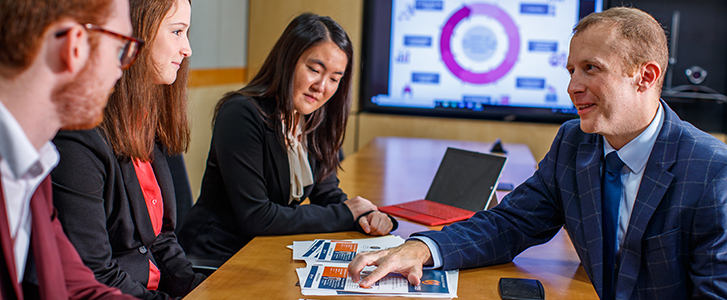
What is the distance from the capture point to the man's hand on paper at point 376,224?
63.2 inches

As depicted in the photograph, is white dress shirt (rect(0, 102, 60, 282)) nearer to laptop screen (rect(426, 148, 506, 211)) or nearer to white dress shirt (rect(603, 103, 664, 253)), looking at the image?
white dress shirt (rect(603, 103, 664, 253))

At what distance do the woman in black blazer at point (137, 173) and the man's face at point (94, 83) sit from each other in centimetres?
40

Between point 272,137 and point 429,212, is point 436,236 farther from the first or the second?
point 272,137

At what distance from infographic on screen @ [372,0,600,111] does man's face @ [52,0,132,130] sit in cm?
360

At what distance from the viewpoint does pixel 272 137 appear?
1.77 metres

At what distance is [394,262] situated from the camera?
4.02 ft

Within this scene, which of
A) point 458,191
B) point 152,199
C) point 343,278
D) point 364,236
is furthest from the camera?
point 458,191

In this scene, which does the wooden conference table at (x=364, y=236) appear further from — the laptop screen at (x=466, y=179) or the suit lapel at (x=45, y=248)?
the suit lapel at (x=45, y=248)

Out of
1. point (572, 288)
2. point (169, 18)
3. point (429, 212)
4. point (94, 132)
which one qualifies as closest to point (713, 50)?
point (429, 212)

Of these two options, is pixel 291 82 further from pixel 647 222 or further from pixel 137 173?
pixel 647 222

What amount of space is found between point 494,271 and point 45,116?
1001mm

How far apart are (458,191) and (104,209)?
1.17 m

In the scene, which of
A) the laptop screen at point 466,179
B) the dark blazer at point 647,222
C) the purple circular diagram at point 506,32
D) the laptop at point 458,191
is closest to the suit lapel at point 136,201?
the dark blazer at point 647,222

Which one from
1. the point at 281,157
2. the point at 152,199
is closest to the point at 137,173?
the point at 152,199
